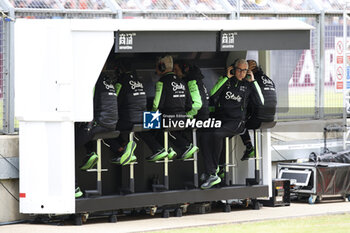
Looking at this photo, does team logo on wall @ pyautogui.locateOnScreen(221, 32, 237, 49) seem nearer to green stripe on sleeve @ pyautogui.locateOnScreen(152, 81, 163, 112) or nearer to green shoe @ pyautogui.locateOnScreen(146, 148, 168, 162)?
green stripe on sleeve @ pyautogui.locateOnScreen(152, 81, 163, 112)

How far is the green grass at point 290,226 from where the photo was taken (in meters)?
11.5

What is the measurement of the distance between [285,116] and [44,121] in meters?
5.32

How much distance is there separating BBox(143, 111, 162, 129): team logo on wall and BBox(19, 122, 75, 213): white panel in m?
1.08

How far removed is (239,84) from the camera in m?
13.1

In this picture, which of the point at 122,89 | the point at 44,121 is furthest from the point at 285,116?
the point at 44,121

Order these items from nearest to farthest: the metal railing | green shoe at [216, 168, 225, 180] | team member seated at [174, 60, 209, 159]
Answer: team member seated at [174, 60, 209, 159] → green shoe at [216, 168, 225, 180] → the metal railing

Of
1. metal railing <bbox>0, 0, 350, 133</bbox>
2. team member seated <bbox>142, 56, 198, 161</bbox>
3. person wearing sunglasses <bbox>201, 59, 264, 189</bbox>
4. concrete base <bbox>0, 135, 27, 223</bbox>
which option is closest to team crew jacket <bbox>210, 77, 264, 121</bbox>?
person wearing sunglasses <bbox>201, 59, 264, 189</bbox>

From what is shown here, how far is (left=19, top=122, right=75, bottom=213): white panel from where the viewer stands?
11.7m

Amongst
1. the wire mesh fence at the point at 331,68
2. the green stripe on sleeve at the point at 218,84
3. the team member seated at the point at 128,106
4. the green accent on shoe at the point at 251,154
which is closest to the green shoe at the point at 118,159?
the team member seated at the point at 128,106

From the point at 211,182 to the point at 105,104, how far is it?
1941mm

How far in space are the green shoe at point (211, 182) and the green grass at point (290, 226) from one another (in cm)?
103

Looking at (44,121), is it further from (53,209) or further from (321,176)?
(321,176)

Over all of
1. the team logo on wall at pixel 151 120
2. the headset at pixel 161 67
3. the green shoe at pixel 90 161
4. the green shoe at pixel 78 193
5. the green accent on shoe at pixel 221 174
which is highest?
the headset at pixel 161 67

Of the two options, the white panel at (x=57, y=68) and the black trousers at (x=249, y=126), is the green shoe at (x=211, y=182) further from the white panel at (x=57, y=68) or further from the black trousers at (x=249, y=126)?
the white panel at (x=57, y=68)
